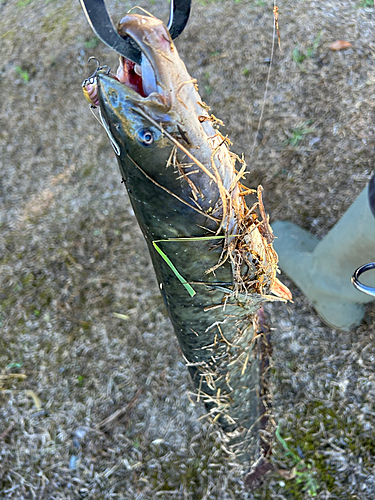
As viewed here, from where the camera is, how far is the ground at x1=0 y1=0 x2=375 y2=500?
8.40 feet

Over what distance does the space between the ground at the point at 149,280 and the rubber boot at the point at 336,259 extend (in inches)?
6.6

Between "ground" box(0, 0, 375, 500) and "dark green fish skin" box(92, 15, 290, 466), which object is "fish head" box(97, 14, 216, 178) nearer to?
"dark green fish skin" box(92, 15, 290, 466)

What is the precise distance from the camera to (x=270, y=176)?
302 cm

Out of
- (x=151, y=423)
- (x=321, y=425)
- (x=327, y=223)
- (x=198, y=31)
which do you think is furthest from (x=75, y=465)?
(x=198, y=31)

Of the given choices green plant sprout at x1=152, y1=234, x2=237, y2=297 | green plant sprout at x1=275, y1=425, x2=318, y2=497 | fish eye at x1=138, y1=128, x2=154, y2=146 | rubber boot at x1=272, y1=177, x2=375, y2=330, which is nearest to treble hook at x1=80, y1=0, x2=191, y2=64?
fish eye at x1=138, y1=128, x2=154, y2=146

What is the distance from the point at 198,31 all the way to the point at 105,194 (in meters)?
1.87

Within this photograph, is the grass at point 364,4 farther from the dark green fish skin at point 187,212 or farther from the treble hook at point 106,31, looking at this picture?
the treble hook at point 106,31

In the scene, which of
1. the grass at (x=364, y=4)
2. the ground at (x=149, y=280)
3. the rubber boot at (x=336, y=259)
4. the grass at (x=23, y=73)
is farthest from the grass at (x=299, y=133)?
the grass at (x=23, y=73)

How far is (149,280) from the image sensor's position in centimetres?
314

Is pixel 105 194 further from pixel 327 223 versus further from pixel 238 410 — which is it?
pixel 238 410

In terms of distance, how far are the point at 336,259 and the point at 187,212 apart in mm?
1480

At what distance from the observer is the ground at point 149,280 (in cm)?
256

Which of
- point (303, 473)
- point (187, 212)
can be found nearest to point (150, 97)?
point (187, 212)

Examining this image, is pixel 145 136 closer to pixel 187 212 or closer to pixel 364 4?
pixel 187 212
